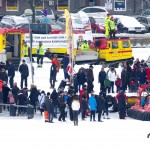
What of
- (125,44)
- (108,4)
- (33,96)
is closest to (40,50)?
(125,44)

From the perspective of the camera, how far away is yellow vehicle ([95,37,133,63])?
56.0 metres

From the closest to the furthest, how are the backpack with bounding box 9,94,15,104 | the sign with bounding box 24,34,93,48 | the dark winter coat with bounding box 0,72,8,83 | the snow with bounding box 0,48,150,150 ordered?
the snow with bounding box 0,48,150,150 → the backpack with bounding box 9,94,15,104 → the dark winter coat with bounding box 0,72,8,83 → the sign with bounding box 24,34,93,48

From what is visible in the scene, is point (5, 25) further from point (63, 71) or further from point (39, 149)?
point (39, 149)

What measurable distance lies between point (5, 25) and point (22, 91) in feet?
83.1

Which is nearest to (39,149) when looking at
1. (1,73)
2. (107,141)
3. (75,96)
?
(107,141)

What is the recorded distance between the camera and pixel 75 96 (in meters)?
43.2

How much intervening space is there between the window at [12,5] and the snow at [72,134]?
40094 millimetres

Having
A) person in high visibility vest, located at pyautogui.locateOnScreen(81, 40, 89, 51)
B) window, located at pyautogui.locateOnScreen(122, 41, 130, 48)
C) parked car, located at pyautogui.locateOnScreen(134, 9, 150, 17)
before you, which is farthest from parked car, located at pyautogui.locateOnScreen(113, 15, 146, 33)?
person in high visibility vest, located at pyautogui.locateOnScreen(81, 40, 89, 51)

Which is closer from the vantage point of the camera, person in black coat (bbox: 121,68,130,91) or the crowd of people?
the crowd of people

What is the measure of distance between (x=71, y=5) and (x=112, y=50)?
29.8m

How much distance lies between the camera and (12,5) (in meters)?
85.0

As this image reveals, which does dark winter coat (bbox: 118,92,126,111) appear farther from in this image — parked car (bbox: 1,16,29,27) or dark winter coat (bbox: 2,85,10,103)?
parked car (bbox: 1,16,29,27)

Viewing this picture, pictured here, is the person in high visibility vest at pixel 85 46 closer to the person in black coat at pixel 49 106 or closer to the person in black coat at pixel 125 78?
the person in black coat at pixel 125 78

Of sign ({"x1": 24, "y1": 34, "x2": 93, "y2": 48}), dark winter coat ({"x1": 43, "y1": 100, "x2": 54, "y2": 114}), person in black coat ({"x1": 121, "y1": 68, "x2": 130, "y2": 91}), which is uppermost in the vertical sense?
sign ({"x1": 24, "y1": 34, "x2": 93, "y2": 48})
